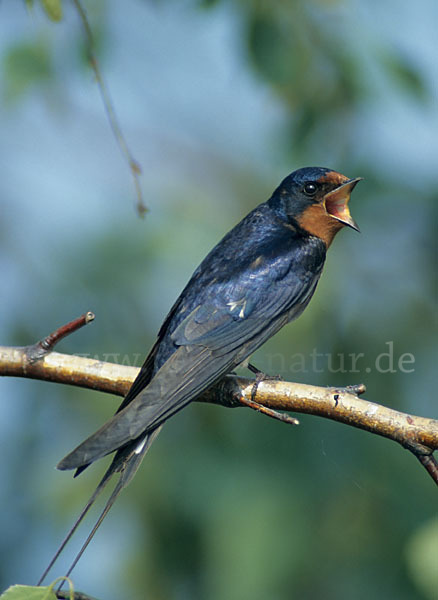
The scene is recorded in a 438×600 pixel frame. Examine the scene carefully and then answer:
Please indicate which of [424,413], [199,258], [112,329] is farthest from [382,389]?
[112,329]

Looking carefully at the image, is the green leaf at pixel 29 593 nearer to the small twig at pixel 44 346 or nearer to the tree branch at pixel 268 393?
the tree branch at pixel 268 393

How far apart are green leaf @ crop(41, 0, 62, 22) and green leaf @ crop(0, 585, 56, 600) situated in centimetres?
125

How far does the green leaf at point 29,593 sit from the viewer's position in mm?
1307

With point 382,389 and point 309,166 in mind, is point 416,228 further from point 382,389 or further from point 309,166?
point 309,166

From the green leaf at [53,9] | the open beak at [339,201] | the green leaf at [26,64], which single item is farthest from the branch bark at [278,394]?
the green leaf at [26,64]

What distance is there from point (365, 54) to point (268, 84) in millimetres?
490

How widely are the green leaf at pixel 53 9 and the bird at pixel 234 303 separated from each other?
1025 millimetres

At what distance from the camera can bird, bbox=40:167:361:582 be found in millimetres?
2197

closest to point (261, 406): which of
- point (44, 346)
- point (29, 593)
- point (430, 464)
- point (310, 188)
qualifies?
point (430, 464)

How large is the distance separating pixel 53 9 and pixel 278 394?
3.93 feet

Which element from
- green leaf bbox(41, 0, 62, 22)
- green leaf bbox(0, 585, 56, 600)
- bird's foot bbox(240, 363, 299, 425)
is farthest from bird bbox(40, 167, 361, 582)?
green leaf bbox(41, 0, 62, 22)

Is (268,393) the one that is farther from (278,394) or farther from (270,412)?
(270,412)

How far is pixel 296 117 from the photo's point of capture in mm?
3137

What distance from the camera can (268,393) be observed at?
88.7 inches
